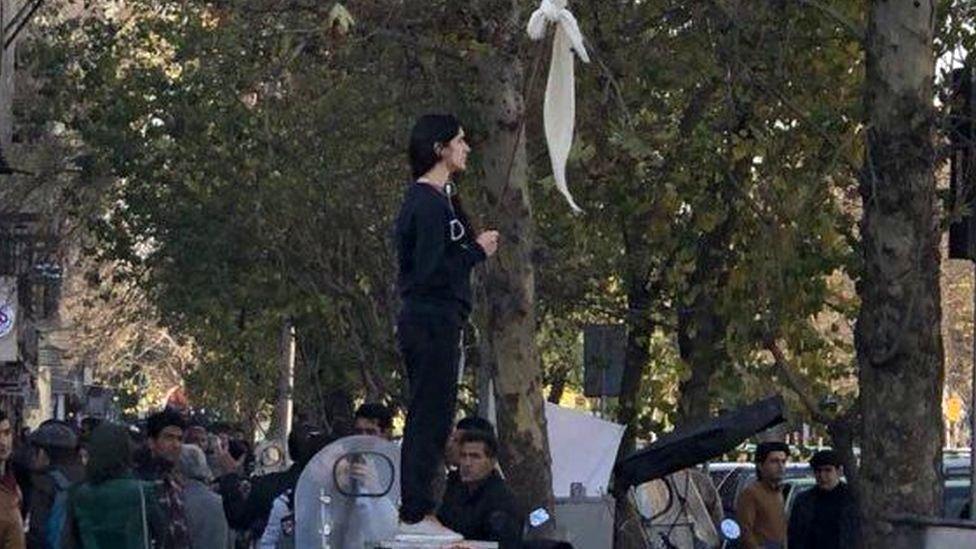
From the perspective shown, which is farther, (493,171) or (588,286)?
(588,286)

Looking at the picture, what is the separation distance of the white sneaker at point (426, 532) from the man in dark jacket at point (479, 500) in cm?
76

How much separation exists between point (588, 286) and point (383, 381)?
5.75m

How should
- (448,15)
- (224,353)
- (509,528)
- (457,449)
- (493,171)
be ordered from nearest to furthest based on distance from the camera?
(509,528) < (457,449) < (448,15) < (493,171) < (224,353)

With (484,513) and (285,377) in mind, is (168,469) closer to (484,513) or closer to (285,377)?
(484,513)

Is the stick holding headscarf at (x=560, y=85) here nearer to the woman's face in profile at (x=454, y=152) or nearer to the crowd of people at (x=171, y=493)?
the woman's face in profile at (x=454, y=152)

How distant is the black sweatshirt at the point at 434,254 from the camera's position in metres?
9.91

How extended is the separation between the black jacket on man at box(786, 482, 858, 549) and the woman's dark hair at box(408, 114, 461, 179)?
8884 millimetres

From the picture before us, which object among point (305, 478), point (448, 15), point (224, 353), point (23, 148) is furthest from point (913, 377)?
point (224, 353)

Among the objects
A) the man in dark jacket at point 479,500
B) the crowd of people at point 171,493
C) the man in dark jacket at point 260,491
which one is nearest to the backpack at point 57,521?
the crowd of people at point 171,493

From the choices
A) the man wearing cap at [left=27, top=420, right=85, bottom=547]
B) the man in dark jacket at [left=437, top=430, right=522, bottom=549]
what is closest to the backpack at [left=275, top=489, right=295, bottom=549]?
the man in dark jacket at [left=437, top=430, right=522, bottom=549]

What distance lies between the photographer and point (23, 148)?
33250 mm

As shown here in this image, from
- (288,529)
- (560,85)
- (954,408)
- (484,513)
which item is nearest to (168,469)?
(288,529)

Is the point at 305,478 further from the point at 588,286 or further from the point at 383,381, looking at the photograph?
the point at 383,381

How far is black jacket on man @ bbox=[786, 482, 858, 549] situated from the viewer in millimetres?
18516
